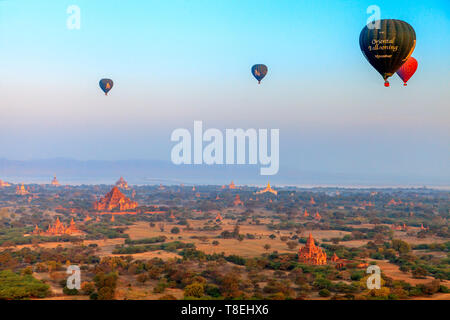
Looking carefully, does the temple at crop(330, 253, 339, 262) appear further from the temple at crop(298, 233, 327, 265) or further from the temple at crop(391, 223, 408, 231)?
the temple at crop(391, 223, 408, 231)

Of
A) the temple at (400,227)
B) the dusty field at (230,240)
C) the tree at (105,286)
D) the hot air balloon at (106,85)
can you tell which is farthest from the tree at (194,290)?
the temple at (400,227)

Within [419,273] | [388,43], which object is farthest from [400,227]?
[388,43]

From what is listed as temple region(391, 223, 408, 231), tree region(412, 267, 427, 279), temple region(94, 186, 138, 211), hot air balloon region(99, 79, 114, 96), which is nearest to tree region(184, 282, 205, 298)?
tree region(412, 267, 427, 279)

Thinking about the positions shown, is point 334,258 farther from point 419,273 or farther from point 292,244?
point 292,244

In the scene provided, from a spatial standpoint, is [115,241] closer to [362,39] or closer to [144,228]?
[144,228]

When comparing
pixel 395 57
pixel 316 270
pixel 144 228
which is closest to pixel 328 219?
pixel 144 228
